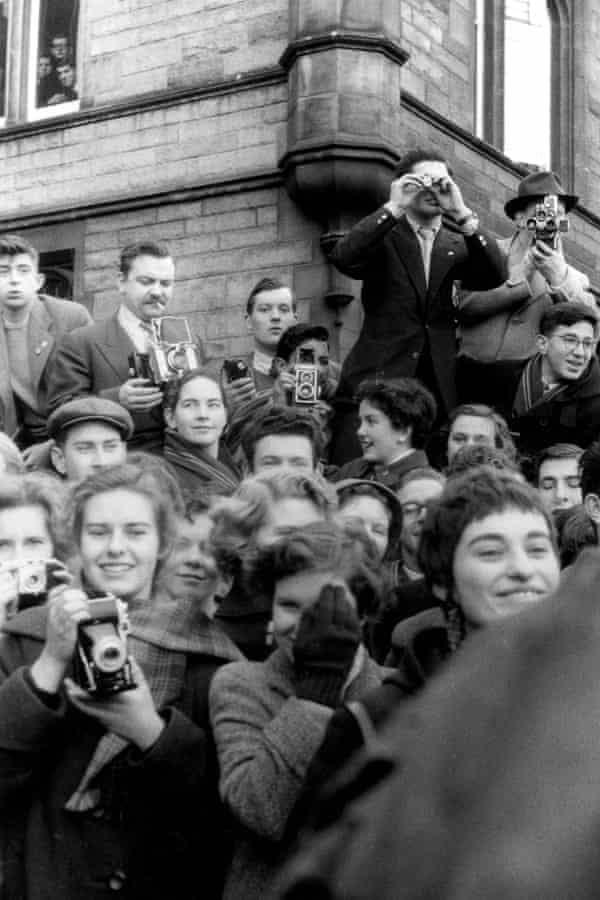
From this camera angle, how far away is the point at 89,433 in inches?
234

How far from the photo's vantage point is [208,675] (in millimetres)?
3574

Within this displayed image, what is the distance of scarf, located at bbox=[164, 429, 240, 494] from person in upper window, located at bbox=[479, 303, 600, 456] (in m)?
1.54

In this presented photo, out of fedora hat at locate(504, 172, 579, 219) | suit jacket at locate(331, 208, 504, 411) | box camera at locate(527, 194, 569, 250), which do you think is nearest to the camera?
suit jacket at locate(331, 208, 504, 411)

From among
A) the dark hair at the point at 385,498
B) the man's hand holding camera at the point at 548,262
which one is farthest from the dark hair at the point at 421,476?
the man's hand holding camera at the point at 548,262

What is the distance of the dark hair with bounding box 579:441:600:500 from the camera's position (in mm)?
4904

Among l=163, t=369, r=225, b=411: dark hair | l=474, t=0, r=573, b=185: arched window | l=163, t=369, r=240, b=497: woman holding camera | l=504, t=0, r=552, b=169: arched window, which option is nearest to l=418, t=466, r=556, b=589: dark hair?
l=163, t=369, r=240, b=497: woman holding camera

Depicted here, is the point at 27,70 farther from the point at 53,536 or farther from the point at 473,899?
the point at 473,899

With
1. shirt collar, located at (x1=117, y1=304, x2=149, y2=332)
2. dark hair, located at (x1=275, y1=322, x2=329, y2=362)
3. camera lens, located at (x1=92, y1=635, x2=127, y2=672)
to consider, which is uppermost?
shirt collar, located at (x1=117, y1=304, x2=149, y2=332)

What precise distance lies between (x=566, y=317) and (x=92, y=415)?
7.60ft

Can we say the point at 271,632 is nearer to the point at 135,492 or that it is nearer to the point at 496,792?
the point at 135,492

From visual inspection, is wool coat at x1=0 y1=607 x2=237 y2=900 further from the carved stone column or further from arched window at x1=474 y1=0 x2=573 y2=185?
arched window at x1=474 y1=0 x2=573 y2=185

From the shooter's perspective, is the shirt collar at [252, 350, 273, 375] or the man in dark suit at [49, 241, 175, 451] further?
the shirt collar at [252, 350, 273, 375]

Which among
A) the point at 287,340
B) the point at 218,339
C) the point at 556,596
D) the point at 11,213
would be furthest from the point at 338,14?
the point at 556,596

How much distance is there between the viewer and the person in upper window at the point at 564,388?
7234mm
